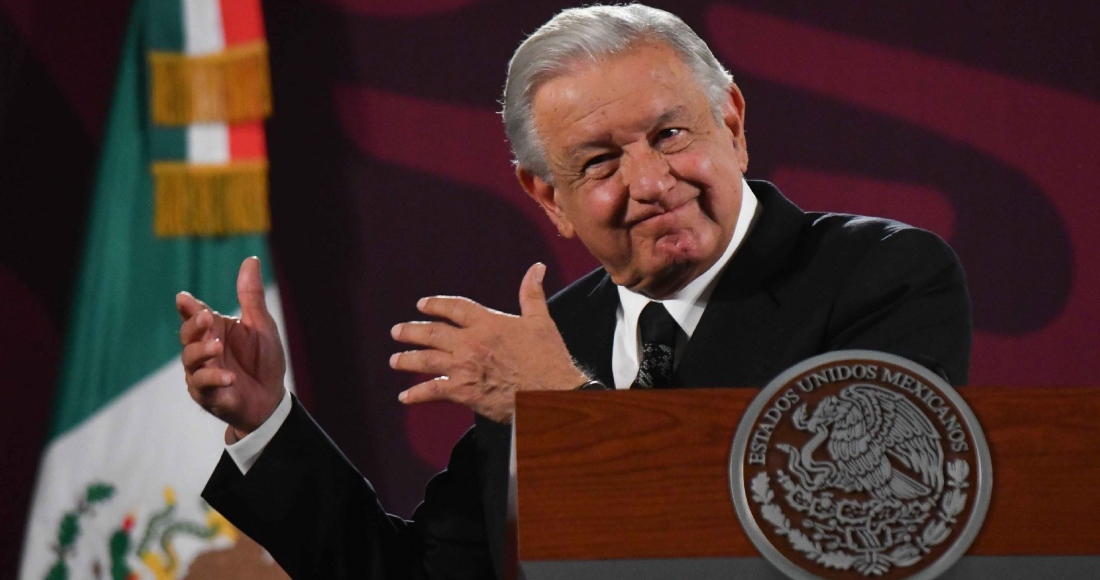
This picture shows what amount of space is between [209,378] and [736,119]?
0.89 metres

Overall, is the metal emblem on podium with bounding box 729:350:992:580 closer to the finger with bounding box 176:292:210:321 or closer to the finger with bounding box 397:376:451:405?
the finger with bounding box 397:376:451:405

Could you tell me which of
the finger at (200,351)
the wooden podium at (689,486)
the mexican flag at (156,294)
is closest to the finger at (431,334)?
the finger at (200,351)

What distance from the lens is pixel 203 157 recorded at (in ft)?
10.3

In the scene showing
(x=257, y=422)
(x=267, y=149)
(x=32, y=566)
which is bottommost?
(x=32, y=566)

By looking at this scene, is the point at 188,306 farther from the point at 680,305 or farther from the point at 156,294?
the point at 156,294

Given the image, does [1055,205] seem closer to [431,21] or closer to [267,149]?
[431,21]

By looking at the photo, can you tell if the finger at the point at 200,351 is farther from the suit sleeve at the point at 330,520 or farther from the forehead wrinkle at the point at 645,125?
the forehead wrinkle at the point at 645,125

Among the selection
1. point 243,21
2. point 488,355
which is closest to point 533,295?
point 488,355

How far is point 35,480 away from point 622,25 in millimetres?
2040

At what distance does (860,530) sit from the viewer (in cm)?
99

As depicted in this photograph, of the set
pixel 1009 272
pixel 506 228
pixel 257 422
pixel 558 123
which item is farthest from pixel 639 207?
pixel 1009 272

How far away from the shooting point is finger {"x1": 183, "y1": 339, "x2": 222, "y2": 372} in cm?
149

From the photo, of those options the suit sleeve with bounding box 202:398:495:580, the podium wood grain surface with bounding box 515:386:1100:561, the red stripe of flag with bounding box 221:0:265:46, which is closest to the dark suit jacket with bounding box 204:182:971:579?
the suit sleeve with bounding box 202:398:495:580

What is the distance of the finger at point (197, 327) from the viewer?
4.88 ft
